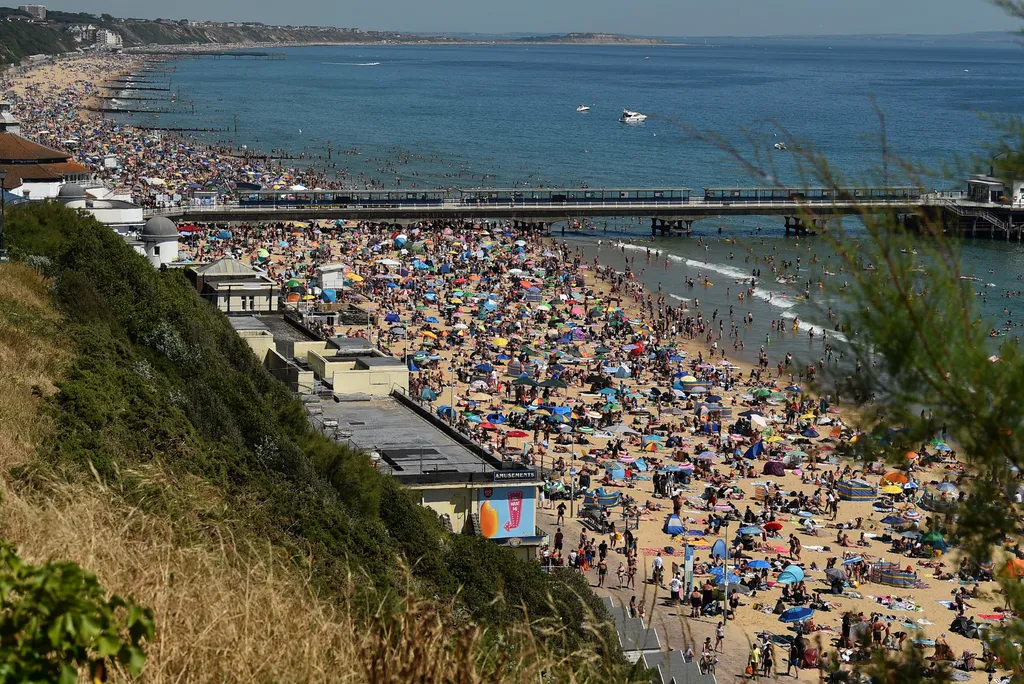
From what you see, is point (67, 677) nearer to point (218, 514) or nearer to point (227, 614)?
point (227, 614)

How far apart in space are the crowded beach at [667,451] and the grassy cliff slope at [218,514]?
1.24 m

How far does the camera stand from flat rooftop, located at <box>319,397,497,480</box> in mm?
18953

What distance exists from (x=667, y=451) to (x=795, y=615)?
32.9ft

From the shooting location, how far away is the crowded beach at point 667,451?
18.5m

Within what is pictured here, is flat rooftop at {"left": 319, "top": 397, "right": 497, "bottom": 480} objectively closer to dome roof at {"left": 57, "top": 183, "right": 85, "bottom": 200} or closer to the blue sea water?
dome roof at {"left": 57, "top": 183, "right": 85, "bottom": 200}

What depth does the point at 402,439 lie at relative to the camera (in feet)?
67.8

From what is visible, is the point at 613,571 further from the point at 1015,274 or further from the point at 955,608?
the point at 1015,274

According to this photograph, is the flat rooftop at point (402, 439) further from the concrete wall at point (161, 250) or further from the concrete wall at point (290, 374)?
the concrete wall at point (161, 250)

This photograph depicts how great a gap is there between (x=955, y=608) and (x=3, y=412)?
50.6ft

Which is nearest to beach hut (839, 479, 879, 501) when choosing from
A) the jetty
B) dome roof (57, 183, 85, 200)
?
dome roof (57, 183, 85, 200)

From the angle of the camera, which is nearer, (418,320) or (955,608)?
(955,608)

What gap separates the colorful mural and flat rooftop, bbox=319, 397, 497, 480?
333mm

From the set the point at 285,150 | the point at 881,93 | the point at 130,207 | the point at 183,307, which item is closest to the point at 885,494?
the point at 183,307

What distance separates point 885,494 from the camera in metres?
26.3
